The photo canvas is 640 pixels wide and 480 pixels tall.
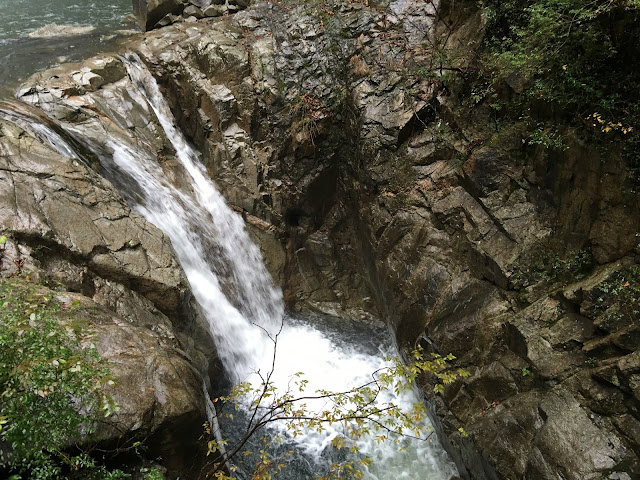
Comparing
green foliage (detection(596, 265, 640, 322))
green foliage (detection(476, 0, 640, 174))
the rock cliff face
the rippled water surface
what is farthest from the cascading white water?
green foliage (detection(476, 0, 640, 174))

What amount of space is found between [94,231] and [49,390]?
370 centimetres

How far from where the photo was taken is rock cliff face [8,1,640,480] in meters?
5.45

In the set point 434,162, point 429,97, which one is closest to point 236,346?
point 434,162

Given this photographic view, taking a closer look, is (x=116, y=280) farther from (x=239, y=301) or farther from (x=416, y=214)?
(x=416, y=214)

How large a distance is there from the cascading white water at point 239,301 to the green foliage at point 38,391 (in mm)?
3956

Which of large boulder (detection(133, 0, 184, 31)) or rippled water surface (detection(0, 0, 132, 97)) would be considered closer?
rippled water surface (detection(0, 0, 132, 97))

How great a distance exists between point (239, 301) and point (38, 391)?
20.6ft

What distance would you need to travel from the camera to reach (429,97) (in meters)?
8.72

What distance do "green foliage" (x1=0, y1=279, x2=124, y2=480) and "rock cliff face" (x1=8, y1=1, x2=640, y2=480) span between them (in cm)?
255

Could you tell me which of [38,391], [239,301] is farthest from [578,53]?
[239,301]

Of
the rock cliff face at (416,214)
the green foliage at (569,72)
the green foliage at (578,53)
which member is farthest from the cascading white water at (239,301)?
the green foliage at (578,53)

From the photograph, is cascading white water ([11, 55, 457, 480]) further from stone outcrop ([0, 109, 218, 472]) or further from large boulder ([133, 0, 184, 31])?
large boulder ([133, 0, 184, 31])

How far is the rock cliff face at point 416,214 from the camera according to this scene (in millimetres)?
5453

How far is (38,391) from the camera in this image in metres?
3.06
